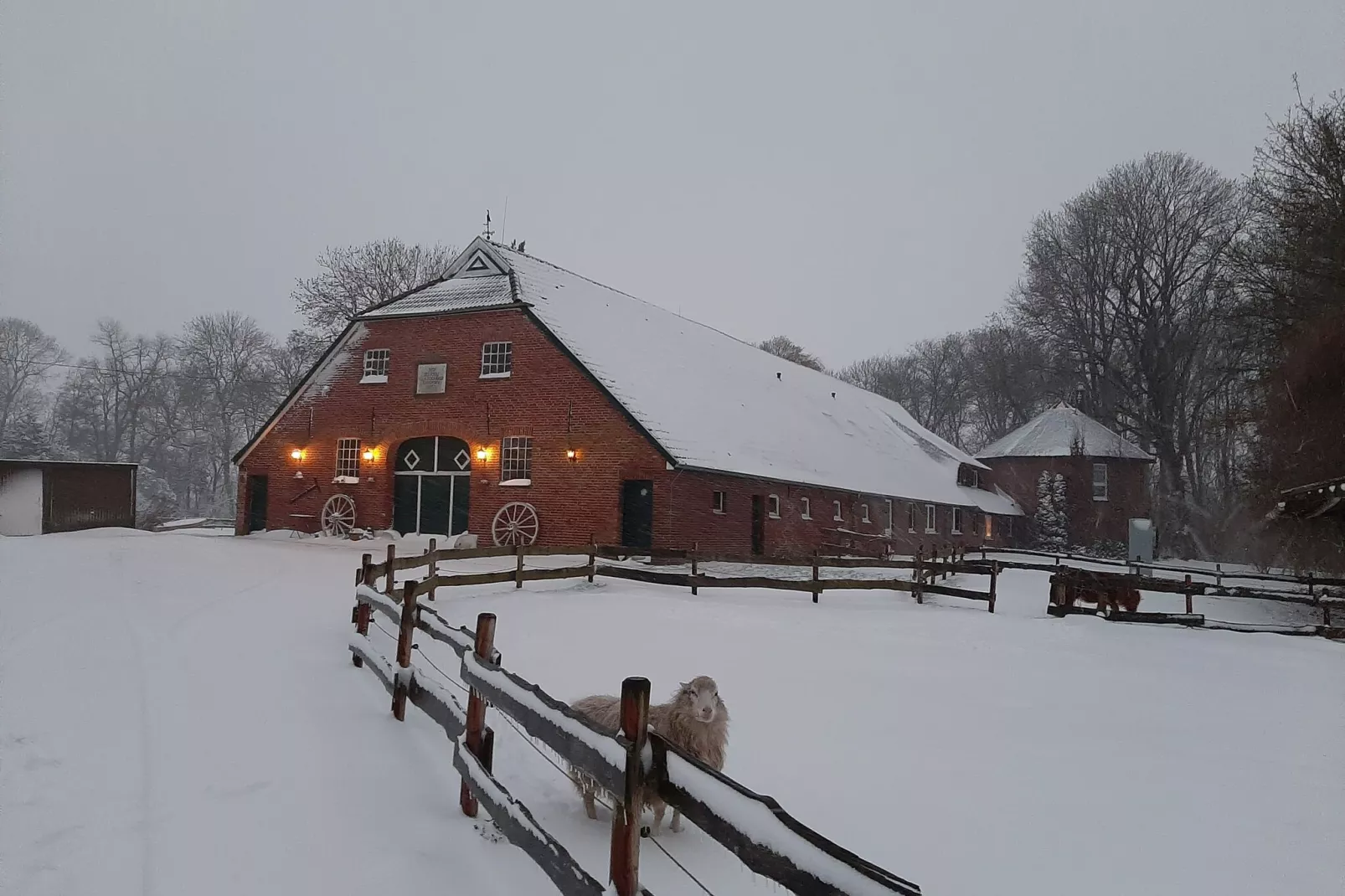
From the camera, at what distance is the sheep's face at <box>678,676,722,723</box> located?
4949 mm

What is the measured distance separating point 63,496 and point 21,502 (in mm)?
1098

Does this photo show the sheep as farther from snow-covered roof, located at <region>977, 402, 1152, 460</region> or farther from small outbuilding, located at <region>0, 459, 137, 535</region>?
snow-covered roof, located at <region>977, 402, 1152, 460</region>

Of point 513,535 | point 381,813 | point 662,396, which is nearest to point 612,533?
point 513,535

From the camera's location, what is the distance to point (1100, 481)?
136 ft

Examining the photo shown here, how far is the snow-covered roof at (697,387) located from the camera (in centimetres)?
2252

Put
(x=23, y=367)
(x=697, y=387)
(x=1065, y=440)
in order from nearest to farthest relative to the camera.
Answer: (x=697, y=387) → (x=23, y=367) → (x=1065, y=440)

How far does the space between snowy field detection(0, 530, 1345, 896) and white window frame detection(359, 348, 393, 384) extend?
Answer: 12.0 m

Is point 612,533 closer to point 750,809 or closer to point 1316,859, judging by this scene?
point 1316,859

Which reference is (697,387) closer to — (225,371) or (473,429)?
(473,429)

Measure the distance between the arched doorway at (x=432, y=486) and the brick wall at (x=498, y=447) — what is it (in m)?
0.30

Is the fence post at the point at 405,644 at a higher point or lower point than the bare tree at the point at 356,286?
lower

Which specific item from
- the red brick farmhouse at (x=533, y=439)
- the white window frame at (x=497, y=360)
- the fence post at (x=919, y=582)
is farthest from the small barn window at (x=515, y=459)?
the fence post at (x=919, y=582)

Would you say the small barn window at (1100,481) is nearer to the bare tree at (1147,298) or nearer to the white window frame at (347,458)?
the bare tree at (1147,298)

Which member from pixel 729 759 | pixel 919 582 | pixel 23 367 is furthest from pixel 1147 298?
pixel 23 367
